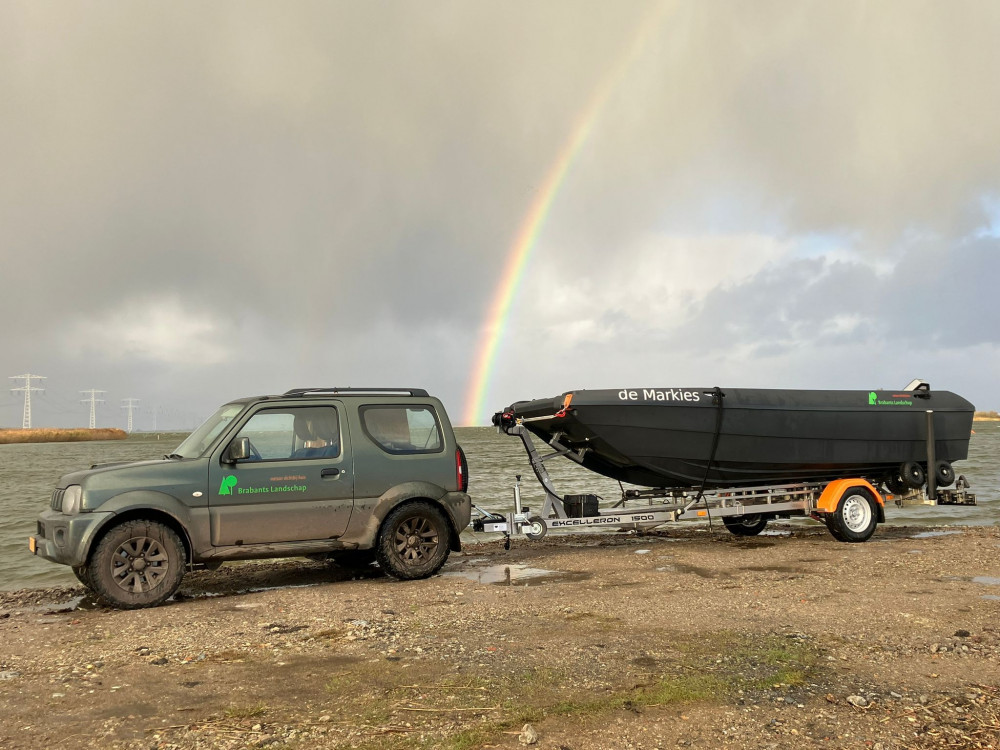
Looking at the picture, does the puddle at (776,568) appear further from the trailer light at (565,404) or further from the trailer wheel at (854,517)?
the trailer light at (565,404)

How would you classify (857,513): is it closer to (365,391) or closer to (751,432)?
(751,432)

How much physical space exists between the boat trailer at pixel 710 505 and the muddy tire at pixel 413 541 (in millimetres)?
911

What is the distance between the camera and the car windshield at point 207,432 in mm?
8531

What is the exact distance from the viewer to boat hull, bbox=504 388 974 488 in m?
10.9

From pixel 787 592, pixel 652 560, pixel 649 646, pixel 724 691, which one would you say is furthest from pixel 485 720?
pixel 652 560

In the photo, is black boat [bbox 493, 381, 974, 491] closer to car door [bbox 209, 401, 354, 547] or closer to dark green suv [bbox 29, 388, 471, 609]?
dark green suv [bbox 29, 388, 471, 609]

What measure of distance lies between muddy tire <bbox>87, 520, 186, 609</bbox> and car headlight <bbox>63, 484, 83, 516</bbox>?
15.8 inches

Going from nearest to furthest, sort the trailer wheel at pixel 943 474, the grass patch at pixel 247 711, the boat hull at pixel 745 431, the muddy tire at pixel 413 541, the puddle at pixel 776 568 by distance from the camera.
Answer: the grass patch at pixel 247 711 < the muddy tire at pixel 413 541 < the puddle at pixel 776 568 < the boat hull at pixel 745 431 < the trailer wheel at pixel 943 474

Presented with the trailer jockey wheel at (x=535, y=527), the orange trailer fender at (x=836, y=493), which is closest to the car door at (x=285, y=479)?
the trailer jockey wheel at (x=535, y=527)

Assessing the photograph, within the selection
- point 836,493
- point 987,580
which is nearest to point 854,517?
point 836,493

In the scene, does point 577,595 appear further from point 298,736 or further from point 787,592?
point 298,736

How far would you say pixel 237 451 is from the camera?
27.2 feet

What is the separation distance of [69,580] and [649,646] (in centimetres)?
936

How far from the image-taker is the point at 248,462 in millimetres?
8398
